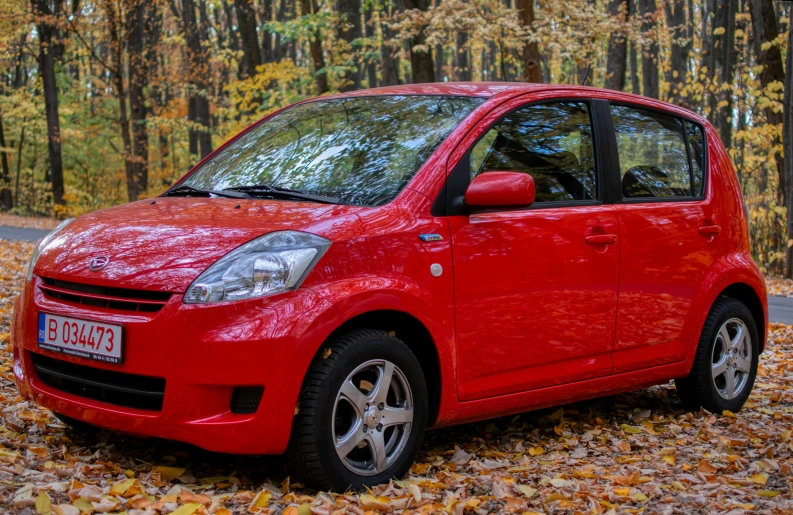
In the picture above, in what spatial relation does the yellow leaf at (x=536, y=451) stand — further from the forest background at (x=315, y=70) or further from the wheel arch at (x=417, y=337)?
the forest background at (x=315, y=70)

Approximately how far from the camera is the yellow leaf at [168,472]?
379 centimetres

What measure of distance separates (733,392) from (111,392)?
12.8 ft

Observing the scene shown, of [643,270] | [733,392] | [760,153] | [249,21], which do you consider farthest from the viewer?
[249,21]

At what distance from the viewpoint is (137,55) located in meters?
24.0

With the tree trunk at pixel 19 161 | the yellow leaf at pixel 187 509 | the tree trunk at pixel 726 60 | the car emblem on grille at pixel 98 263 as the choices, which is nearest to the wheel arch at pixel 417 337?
the yellow leaf at pixel 187 509

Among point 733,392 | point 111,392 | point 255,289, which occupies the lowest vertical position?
point 733,392

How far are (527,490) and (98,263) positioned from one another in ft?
6.68

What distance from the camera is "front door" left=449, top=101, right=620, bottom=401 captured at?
13.6ft

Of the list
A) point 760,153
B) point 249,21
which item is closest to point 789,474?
point 760,153

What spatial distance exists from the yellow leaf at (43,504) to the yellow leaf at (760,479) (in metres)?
3.08

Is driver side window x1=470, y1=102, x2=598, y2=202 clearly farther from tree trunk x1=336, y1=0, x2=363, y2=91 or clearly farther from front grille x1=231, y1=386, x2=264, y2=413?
tree trunk x1=336, y1=0, x2=363, y2=91

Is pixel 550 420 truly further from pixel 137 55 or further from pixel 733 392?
pixel 137 55

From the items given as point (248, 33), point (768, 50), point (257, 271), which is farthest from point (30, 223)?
point (257, 271)

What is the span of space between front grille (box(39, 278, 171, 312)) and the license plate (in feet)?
0.28
